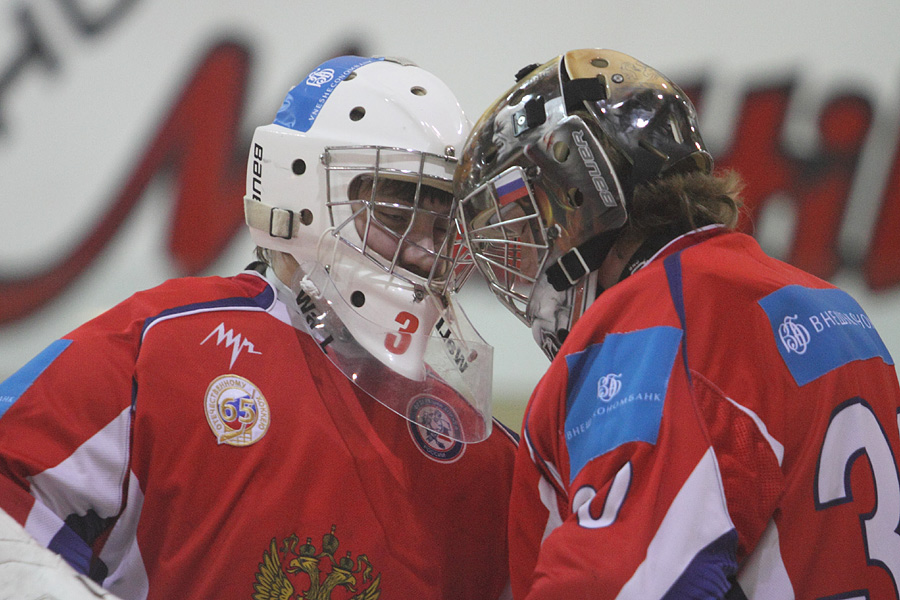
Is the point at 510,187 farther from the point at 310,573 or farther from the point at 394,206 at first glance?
the point at 310,573

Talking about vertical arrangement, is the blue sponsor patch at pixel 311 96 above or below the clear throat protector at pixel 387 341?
above

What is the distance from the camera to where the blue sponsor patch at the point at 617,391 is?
939 millimetres

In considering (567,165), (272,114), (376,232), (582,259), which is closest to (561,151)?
(567,165)

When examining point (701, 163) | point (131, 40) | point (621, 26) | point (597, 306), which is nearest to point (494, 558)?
point (597, 306)

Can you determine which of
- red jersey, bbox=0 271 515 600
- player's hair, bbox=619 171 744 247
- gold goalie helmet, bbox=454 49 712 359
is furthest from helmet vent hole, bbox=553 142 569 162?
red jersey, bbox=0 271 515 600

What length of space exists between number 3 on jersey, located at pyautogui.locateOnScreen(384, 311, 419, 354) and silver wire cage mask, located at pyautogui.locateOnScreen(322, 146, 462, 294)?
2.6 inches

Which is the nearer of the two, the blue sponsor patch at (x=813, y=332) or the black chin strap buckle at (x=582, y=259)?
the blue sponsor patch at (x=813, y=332)

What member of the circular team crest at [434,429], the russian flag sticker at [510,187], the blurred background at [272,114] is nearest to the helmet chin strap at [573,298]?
the russian flag sticker at [510,187]

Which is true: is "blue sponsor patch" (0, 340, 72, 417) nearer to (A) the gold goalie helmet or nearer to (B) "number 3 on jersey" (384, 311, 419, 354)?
(B) "number 3 on jersey" (384, 311, 419, 354)

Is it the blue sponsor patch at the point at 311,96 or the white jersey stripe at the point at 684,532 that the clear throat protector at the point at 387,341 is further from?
the white jersey stripe at the point at 684,532

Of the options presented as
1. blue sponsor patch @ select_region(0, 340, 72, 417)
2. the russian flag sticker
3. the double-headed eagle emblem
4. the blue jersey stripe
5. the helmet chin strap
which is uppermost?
the russian flag sticker

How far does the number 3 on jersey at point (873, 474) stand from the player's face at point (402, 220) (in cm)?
83

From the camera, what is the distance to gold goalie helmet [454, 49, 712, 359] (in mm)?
1194

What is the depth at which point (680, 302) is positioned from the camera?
101 cm
